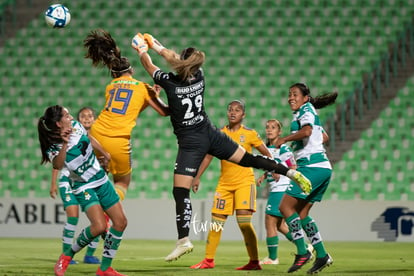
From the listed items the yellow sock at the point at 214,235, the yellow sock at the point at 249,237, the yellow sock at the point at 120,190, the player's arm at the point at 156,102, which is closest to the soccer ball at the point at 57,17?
the player's arm at the point at 156,102

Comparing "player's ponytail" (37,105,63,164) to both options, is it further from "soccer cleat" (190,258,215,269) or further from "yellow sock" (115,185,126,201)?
"soccer cleat" (190,258,215,269)

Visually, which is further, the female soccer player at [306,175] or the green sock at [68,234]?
the green sock at [68,234]

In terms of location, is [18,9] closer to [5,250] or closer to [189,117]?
[5,250]

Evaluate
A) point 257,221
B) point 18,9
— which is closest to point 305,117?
point 257,221

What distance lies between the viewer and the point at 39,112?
18.7m

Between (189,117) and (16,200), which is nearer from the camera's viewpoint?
(189,117)

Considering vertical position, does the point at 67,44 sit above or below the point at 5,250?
above

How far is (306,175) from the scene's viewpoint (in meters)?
8.18

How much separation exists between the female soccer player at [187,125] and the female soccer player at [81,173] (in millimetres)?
619

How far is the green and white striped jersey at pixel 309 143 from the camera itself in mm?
8219

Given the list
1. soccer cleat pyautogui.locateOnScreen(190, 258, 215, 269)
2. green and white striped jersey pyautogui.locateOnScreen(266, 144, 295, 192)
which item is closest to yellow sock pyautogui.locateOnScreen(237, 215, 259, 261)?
soccer cleat pyautogui.locateOnScreen(190, 258, 215, 269)

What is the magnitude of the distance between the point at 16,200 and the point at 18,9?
6.32 meters

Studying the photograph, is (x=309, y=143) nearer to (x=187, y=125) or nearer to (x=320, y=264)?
(x=320, y=264)

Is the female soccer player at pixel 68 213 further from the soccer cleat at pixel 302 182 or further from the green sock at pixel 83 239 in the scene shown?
the soccer cleat at pixel 302 182
